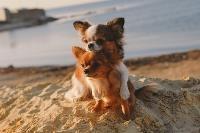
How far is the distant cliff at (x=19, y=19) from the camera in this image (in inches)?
2051

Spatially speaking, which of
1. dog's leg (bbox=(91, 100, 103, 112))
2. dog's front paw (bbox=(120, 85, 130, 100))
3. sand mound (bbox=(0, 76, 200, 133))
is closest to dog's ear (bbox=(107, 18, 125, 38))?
dog's front paw (bbox=(120, 85, 130, 100))

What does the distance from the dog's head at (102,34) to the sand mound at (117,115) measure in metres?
0.88

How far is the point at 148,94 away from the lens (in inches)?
278

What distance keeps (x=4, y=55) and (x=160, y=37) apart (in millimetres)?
7109

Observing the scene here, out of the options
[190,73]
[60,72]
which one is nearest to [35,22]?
[60,72]

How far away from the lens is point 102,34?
578 centimetres

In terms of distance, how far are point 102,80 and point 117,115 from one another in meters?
0.54

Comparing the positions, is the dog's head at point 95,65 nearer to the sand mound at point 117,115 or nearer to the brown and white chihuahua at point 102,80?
the brown and white chihuahua at point 102,80

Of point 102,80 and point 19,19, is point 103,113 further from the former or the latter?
point 19,19

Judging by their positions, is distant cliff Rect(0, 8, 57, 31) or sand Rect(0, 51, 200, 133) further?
distant cliff Rect(0, 8, 57, 31)

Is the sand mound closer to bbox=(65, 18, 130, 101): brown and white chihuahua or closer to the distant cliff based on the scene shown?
bbox=(65, 18, 130, 101): brown and white chihuahua

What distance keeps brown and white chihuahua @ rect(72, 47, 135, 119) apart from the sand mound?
0.49 ft

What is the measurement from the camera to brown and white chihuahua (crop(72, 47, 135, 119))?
5.87 meters

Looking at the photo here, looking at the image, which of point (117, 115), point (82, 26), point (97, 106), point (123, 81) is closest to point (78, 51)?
point (82, 26)
